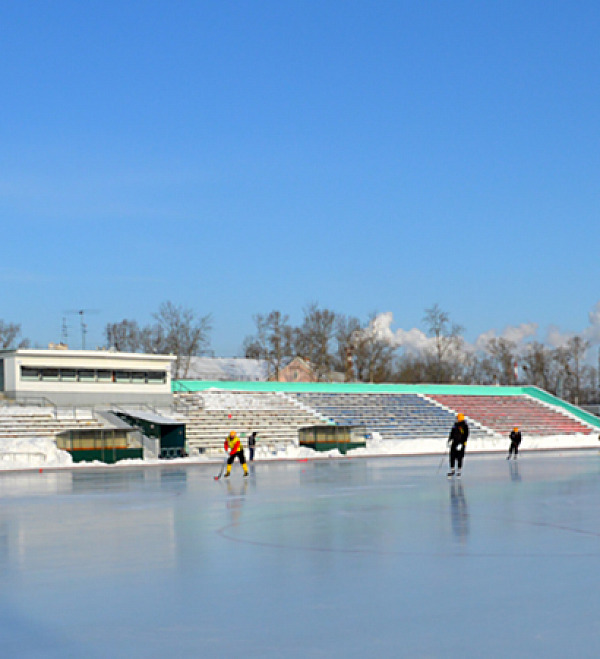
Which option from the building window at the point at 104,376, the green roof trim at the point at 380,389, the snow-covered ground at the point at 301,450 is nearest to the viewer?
the snow-covered ground at the point at 301,450

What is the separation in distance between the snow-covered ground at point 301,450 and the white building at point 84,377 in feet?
28.5

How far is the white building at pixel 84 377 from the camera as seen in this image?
1886 inches

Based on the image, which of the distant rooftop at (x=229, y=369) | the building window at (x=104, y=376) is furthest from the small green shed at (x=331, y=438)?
the distant rooftop at (x=229, y=369)

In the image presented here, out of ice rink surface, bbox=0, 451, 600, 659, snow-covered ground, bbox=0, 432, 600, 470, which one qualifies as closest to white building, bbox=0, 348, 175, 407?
snow-covered ground, bbox=0, 432, 600, 470

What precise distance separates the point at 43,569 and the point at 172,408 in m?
41.8

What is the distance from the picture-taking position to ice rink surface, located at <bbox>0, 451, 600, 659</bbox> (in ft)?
21.3

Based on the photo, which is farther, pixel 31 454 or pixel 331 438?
pixel 331 438

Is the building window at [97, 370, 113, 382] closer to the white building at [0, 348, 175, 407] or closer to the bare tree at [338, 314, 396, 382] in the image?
the white building at [0, 348, 175, 407]

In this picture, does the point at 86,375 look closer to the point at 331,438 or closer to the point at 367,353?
the point at 331,438

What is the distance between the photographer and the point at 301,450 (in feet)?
150

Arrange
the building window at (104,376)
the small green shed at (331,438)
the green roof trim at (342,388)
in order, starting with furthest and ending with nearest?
1. the green roof trim at (342,388)
2. the building window at (104,376)
3. the small green shed at (331,438)

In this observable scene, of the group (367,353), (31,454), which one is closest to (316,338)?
(367,353)

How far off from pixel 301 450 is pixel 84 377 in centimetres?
1342

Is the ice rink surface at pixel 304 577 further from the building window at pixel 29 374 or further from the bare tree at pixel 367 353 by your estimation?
the bare tree at pixel 367 353
